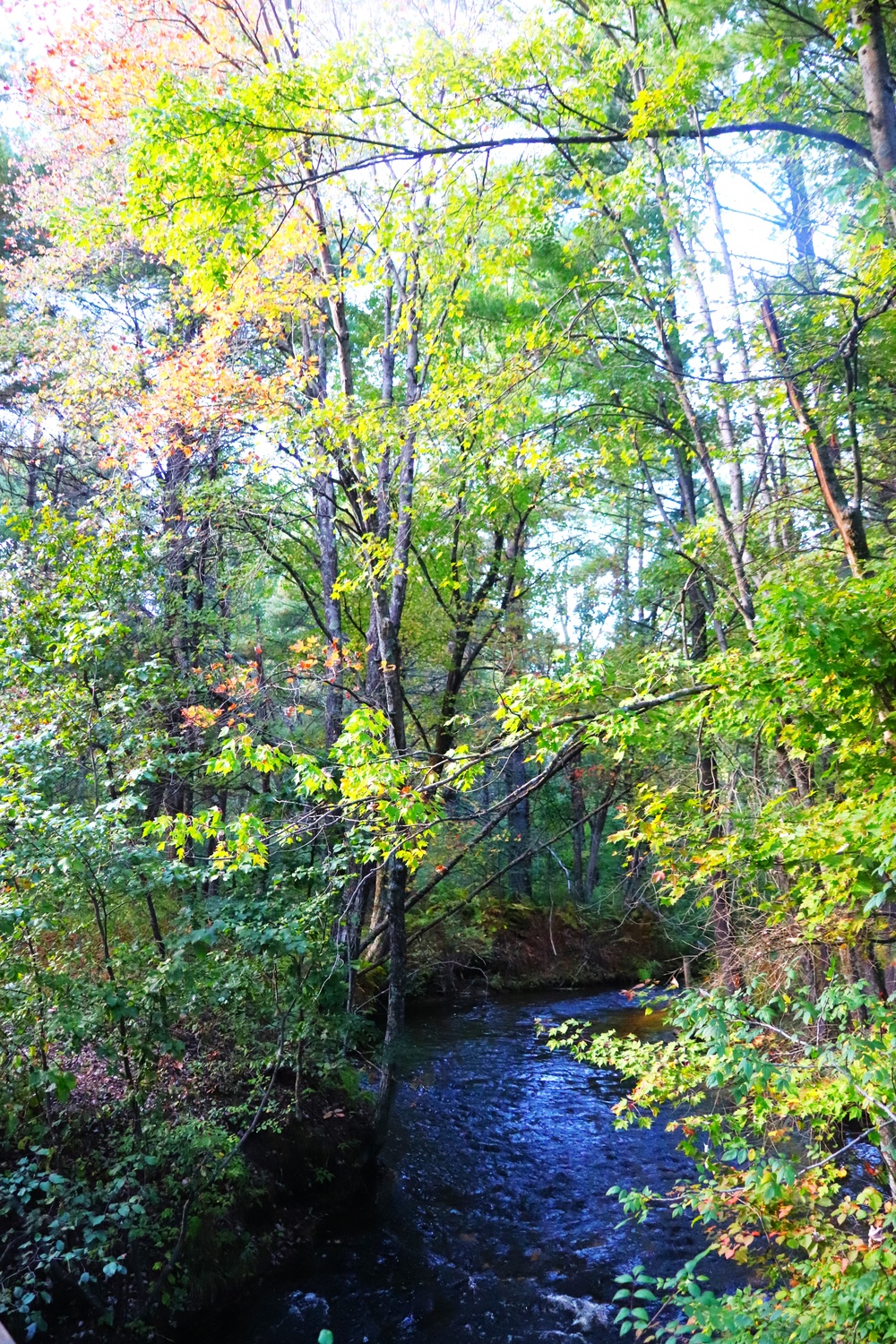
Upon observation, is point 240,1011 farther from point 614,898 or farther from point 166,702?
point 614,898

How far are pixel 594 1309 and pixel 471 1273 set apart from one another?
100 centimetres

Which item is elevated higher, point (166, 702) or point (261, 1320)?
point (166, 702)

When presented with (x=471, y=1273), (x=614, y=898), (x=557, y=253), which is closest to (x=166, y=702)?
(x=471, y=1273)

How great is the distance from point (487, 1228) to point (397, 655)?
17.7ft

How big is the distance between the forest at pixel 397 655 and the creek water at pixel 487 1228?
14cm

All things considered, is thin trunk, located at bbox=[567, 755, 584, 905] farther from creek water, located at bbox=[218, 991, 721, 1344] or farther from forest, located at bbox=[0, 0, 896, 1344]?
creek water, located at bbox=[218, 991, 721, 1344]

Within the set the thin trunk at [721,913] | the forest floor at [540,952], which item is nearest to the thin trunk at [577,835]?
the forest floor at [540,952]

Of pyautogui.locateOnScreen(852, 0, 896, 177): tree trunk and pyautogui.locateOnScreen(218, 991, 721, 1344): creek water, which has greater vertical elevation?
pyautogui.locateOnScreen(852, 0, 896, 177): tree trunk

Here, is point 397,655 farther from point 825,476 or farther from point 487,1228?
point 487,1228

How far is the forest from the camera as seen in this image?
404 centimetres

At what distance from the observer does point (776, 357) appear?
5207mm

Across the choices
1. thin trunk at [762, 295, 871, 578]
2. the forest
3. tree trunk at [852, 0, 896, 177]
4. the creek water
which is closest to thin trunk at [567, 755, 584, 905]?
the forest

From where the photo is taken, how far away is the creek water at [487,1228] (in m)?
5.25

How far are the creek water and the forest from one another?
5.3 inches
